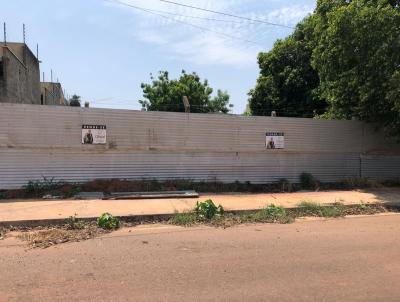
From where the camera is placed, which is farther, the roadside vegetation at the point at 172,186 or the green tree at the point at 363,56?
the green tree at the point at 363,56

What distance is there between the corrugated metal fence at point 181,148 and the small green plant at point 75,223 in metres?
4.21

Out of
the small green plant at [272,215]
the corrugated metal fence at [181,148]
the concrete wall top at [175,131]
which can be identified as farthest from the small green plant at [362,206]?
the concrete wall top at [175,131]

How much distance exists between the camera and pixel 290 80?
25.8 m

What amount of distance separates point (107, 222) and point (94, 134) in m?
5.06

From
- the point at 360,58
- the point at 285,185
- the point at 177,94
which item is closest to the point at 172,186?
the point at 285,185

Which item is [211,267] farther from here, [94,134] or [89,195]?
[94,134]

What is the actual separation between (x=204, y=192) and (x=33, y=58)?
2345 centimetres

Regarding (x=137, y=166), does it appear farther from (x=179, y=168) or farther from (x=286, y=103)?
(x=286, y=103)

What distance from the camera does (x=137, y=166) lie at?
13906 millimetres

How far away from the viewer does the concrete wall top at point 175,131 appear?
12719 millimetres

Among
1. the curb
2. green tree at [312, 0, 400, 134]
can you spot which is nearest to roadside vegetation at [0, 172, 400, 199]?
green tree at [312, 0, 400, 134]

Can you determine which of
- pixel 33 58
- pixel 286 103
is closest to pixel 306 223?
pixel 286 103

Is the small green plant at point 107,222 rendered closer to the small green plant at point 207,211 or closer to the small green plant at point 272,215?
the small green plant at point 207,211

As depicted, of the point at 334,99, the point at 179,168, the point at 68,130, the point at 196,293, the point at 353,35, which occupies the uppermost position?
the point at 353,35
